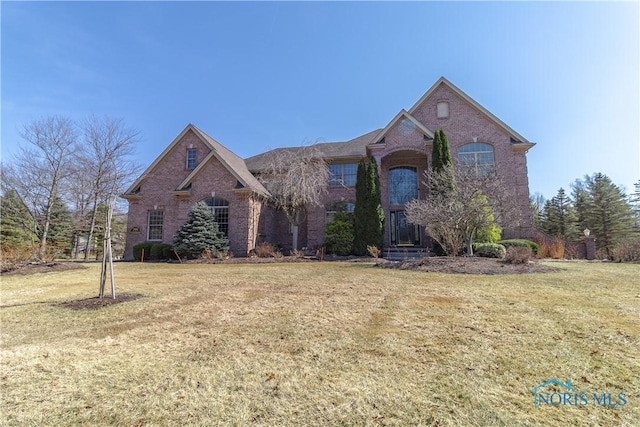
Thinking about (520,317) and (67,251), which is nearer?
(520,317)

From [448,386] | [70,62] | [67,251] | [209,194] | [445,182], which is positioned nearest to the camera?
[448,386]

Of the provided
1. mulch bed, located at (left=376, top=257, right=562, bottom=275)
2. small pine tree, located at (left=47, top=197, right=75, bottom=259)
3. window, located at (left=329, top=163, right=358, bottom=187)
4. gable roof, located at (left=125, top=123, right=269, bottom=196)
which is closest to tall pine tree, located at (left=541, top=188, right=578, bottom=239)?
window, located at (left=329, top=163, right=358, bottom=187)

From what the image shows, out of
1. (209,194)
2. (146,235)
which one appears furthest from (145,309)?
(146,235)

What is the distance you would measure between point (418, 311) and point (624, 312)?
329cm

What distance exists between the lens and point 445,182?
52.0 ft

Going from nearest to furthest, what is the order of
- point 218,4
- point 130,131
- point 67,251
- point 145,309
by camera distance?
1. point 145,309
2. point 218,4
3. point 130,131
4. point 67,251

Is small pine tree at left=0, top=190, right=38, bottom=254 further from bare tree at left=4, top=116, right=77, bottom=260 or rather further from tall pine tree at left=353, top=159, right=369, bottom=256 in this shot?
tall pine tree at left=353, top=159, right=369, bottom=256

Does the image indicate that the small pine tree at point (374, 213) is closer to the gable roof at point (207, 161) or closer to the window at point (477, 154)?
the window at point (477, 154)

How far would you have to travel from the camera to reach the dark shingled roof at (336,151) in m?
20.9

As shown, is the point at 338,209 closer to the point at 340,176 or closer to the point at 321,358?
the point at 340,176

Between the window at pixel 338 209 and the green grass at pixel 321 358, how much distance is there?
13780mm

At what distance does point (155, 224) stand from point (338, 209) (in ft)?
41.2

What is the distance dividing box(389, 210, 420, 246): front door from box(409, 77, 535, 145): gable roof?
23.9 feet

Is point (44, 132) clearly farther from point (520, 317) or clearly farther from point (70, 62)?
point (520, 317)
